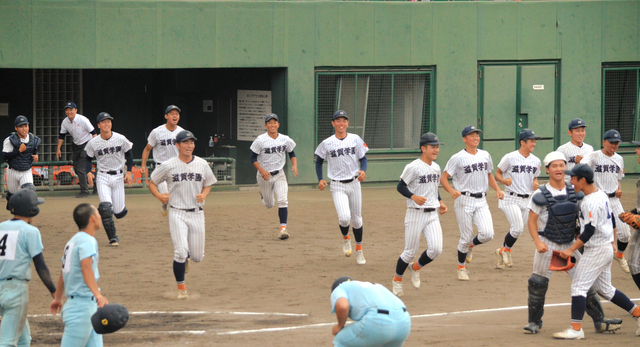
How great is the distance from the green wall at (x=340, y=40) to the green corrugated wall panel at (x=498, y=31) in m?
0.03

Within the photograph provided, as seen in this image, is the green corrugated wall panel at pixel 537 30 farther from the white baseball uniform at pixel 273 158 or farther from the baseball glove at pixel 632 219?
the baseball glove at pixel 632 219

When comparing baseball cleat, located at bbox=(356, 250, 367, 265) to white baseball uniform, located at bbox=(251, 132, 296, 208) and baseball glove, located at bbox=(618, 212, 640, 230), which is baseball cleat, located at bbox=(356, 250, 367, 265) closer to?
white baseball uniform, located at bbox=(251, 132, 296, 208)

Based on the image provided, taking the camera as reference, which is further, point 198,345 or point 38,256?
point 198,345

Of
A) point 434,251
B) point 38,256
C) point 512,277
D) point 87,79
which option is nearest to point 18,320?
point 38,256

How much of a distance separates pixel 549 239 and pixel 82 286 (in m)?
4.76

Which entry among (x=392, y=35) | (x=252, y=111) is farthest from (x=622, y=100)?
(x=252, y=111)

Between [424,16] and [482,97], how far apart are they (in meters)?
2.63

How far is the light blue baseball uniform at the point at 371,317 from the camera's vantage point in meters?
5.99

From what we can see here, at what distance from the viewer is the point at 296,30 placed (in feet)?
64.3

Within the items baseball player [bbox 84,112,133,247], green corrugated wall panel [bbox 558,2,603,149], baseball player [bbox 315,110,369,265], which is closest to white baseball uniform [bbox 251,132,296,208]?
baseball player [bbox 315,110,369,265]

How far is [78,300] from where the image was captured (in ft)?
21.0

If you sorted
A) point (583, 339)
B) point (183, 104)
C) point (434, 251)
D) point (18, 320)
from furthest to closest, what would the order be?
A: point (183, 104), point (434, 251), point (583, 339), point (18, 320)

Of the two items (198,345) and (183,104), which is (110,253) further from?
(183,104)

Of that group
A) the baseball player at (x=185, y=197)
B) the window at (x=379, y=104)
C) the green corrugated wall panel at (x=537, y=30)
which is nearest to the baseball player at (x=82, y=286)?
the baseball player at (x=185, y=197)
